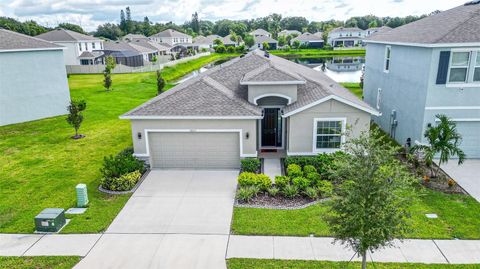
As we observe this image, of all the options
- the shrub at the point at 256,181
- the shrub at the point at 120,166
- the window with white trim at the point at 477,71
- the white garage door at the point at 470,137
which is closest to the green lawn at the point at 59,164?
the shrub at the point at 120,166

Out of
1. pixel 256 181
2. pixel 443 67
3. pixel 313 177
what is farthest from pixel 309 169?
pixel 443 67

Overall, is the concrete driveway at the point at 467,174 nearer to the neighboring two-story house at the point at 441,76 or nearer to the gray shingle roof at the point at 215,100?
the neighboring two-story house at the point at 441,76

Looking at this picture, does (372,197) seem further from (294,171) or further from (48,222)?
(48,222)

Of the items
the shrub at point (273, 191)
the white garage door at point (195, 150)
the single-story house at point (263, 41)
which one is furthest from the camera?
the single-story house at point (263, 41)

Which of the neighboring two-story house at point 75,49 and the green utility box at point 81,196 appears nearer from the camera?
the green utility box at point 81,196

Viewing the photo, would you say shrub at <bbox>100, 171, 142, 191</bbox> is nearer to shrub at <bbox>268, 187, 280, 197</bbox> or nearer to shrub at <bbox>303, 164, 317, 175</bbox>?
shrub at <bbox>268, 187, 280, 197</bbox>

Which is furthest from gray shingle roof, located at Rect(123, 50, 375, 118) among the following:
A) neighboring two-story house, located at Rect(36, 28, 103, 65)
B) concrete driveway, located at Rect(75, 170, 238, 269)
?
neighboring two-story house, located at Rect(36, 28, 103, 65)

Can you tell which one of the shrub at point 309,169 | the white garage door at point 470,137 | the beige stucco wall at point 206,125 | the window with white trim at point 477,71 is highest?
the window with white trim at point 477,71
